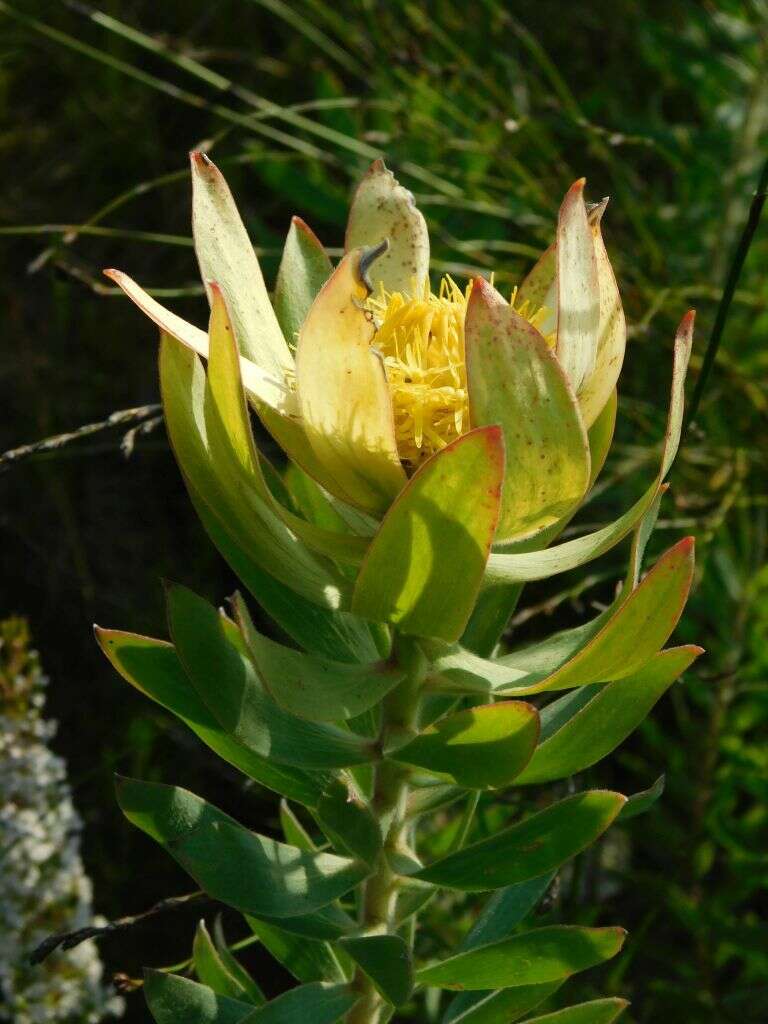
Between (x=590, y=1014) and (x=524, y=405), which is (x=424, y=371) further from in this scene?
(x=590, y=1014)

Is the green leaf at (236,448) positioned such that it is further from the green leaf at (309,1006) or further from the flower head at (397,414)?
the green leaf at (309,1006)

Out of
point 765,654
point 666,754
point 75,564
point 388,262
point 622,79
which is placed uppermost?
point 622,79

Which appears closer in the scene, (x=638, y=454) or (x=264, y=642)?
(x=264, y=642)

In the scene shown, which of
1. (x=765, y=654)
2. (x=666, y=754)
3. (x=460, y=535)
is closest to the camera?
(x=460, y=535)

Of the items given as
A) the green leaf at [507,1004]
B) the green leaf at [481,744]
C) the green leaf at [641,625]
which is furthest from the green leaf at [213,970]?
the green leaf at [641,625]

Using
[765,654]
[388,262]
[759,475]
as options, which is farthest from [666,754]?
[388,262]

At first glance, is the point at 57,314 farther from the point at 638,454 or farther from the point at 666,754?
the point at 666,754

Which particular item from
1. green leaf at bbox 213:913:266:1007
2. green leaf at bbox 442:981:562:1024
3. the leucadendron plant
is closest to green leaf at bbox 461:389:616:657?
the leucadendron plant

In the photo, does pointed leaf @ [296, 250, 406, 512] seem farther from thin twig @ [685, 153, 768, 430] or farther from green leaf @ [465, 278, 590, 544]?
thin twig @ [685, 153, 768, 430]
